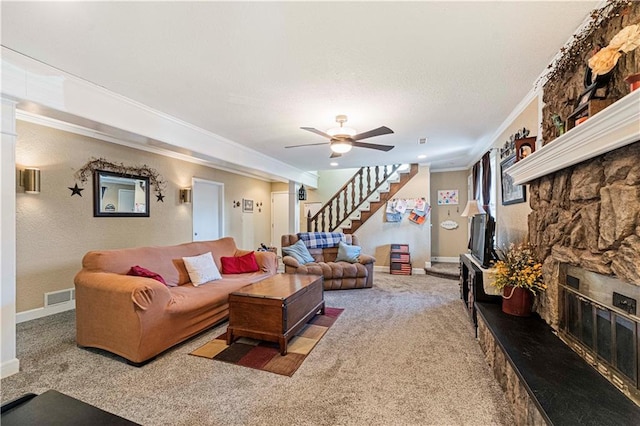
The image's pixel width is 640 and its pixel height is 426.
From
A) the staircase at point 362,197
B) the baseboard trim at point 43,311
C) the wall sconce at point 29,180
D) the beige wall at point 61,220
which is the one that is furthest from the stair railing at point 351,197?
the wall sconce at point 29,180

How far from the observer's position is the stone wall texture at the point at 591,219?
54.3 inches

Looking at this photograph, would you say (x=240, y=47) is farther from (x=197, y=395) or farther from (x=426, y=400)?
(x=426, y=400)

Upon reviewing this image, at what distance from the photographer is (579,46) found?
188 centimetres

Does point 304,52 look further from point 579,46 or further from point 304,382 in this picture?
point 304,382

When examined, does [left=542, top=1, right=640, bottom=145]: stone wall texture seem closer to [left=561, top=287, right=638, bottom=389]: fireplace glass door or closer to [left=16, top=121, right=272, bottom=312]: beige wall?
[left=561, top=287, right=638, bottom=389]: fireplace glass door

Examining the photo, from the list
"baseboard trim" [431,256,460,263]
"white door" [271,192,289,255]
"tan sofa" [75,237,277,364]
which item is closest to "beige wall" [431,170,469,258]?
"baseboard trim" [431,256,460,263]

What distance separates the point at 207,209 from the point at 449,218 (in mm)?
5476

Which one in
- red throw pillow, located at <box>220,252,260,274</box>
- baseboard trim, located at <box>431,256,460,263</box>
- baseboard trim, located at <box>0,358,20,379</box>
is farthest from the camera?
baseboard trim, located at <box>431,256,460,263</box>

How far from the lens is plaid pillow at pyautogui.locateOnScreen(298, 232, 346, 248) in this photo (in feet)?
18.2

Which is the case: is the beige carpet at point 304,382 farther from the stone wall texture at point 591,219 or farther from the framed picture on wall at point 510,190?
the framed picture on wall at point 510,190

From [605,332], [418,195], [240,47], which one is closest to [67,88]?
[240,47]

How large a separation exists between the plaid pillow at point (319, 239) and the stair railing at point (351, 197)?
1.30 meters

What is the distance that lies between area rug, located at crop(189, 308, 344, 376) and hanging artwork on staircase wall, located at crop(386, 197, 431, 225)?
12.6ft

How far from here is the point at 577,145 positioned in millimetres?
1570
